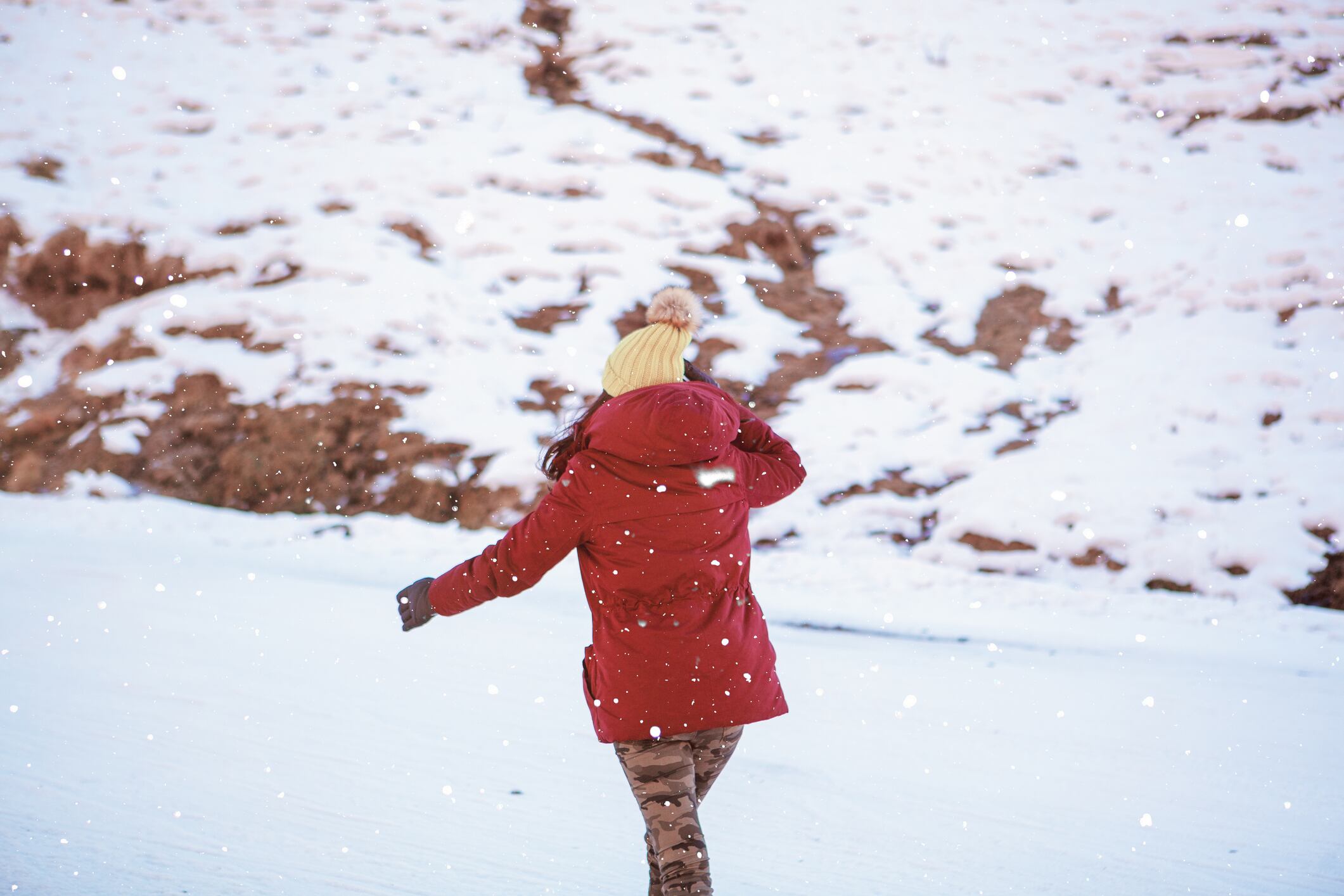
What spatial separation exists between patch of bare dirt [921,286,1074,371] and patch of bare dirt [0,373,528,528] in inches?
170

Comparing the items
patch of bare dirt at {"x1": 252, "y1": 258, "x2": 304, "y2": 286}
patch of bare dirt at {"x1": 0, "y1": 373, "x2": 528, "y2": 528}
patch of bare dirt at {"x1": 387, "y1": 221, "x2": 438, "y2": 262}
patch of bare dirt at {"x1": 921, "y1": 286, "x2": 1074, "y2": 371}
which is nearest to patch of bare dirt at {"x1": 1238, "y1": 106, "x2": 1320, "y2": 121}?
patch of bare dirt at {"x1": 921, "y1": 286, "x2": 1074, "y2": 371}

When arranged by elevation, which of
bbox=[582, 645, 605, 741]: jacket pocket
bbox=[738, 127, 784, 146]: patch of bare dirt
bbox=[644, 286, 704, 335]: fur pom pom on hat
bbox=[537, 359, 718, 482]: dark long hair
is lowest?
bbox=[582, 645, 605, 741]: jacket pocket

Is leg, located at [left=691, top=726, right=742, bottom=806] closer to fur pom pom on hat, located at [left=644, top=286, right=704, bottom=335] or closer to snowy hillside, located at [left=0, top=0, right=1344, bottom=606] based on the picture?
fur pom pom on hat, located at [left=644, top=286, right=704, bottom=335]

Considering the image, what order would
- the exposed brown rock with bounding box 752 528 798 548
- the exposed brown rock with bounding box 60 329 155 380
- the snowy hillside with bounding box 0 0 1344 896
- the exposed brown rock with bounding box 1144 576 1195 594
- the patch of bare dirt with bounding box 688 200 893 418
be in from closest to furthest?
the snowy hillside with bounding box 0 0 1344 896 → the exposed brown rock with bounding box 1144 576 1195 594 → the exposed brown rock with bounding box 752 528 798 548 → the exposed brown rock with bounding box 60 329 155 380 → the patch of bare dirt with bounding box 688 200 893 418

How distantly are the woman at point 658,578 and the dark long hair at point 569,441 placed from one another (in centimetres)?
3

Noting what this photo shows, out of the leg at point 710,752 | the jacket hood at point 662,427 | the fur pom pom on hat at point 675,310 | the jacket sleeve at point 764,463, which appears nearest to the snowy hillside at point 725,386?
the leg at point 710,752

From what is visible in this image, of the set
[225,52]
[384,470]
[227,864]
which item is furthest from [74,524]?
[225,52]

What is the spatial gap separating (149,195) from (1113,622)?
9.49 meters

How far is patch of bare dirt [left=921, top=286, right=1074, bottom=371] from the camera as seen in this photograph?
8.29m

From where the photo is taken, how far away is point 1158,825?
111 inches

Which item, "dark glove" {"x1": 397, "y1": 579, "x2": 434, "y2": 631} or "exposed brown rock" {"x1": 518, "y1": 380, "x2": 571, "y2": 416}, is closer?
"dark glove" {"x1": 397, "y1": 579, "x2": 434, "y2": 631}

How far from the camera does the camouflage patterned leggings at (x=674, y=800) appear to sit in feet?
5.77

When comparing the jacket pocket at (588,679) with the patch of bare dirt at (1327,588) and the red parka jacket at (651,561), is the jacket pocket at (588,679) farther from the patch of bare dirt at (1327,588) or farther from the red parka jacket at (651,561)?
the patch of bare dirt at (1327,588)

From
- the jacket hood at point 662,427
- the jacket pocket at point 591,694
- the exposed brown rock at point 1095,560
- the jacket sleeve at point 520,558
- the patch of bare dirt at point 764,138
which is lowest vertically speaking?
the exposed brown rock at point 1095,560
